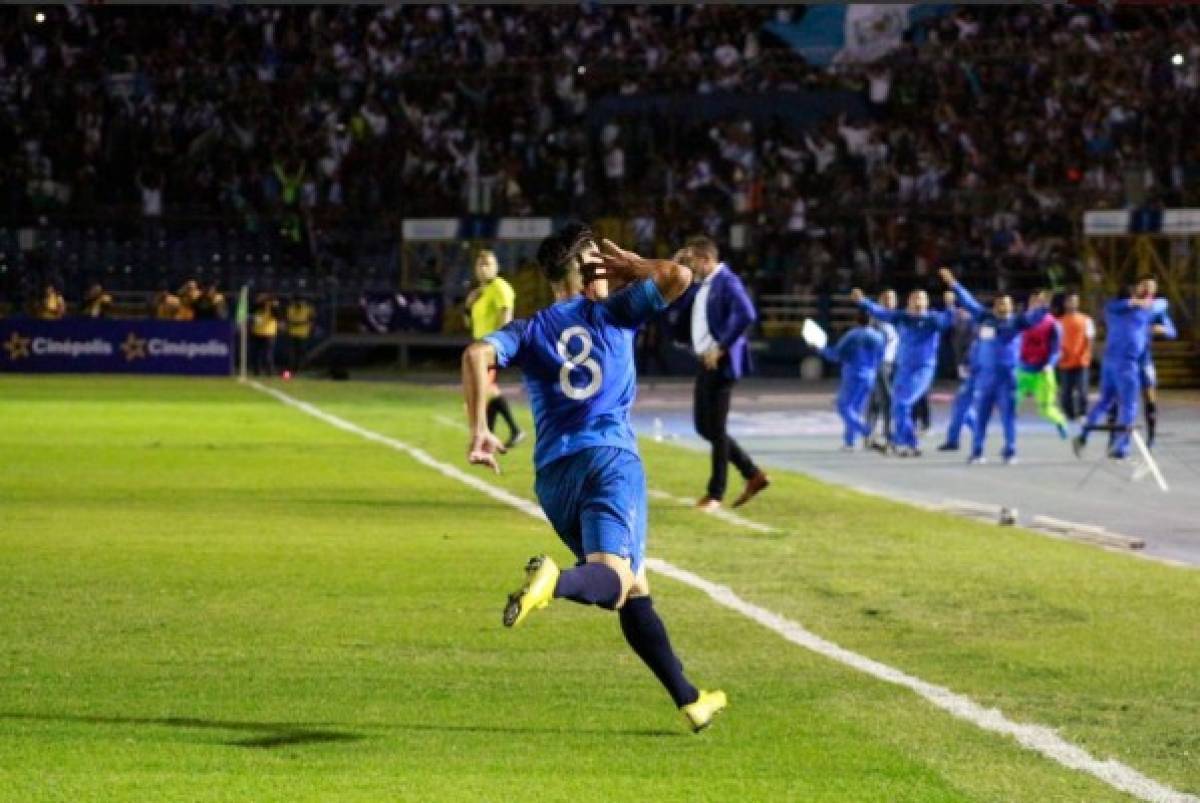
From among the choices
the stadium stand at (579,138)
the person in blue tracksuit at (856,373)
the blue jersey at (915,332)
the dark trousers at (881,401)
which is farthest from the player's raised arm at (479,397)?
the stadium stand at (579,138)

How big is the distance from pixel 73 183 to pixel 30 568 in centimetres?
4299

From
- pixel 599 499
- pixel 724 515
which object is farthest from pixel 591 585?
pixel 724 515

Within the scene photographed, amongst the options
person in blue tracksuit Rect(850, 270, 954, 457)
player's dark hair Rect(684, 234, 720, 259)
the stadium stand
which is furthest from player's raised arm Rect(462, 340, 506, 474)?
the stadium stand

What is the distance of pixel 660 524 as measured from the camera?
62.2 ft

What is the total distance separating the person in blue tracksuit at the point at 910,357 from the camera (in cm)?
3006

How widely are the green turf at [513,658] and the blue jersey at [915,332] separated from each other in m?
9.16

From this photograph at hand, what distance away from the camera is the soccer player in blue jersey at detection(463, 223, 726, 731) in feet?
30.5

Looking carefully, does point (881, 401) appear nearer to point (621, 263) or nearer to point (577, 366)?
point (577, 366)

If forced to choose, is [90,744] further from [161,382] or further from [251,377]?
[251,377]

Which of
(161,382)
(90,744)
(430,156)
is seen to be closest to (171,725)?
(90,744)

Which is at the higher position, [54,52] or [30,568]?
[54,52]

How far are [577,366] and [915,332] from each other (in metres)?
21.8

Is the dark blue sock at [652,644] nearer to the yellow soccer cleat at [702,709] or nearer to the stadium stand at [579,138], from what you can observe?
the yellow soccer cleat at [702,709]

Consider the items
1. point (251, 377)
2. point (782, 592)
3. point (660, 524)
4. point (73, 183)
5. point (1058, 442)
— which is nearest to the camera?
point (782, 592)
